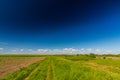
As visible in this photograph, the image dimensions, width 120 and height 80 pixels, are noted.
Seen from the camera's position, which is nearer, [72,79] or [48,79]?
[72,79]

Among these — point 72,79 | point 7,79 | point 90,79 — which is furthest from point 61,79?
point 7,79

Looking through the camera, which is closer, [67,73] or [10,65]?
[67,73]

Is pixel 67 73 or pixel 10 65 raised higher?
pixel 10 65

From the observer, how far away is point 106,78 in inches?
504

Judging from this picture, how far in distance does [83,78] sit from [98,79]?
2199 millimetres

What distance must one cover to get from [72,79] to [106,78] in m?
4.30

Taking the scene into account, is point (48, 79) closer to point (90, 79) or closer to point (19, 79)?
point (19, 79)

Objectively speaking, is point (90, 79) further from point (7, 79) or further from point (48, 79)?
point (7, 79)

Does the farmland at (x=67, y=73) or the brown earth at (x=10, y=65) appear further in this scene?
the brown earth at (x=10, y=65)

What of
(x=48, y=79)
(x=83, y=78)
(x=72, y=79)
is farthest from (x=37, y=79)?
(x=83, y=78)

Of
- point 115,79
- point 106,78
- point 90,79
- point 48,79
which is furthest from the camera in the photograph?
point 48,79

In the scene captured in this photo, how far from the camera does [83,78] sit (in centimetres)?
1481

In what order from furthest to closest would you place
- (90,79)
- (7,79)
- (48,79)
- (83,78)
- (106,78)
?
(7,79) < (48,79) < (83,78) < (90,79) < (106,78)

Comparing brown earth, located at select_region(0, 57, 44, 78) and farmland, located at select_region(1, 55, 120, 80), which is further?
brown earth, located at select_region(0, 57, 44, 78)
